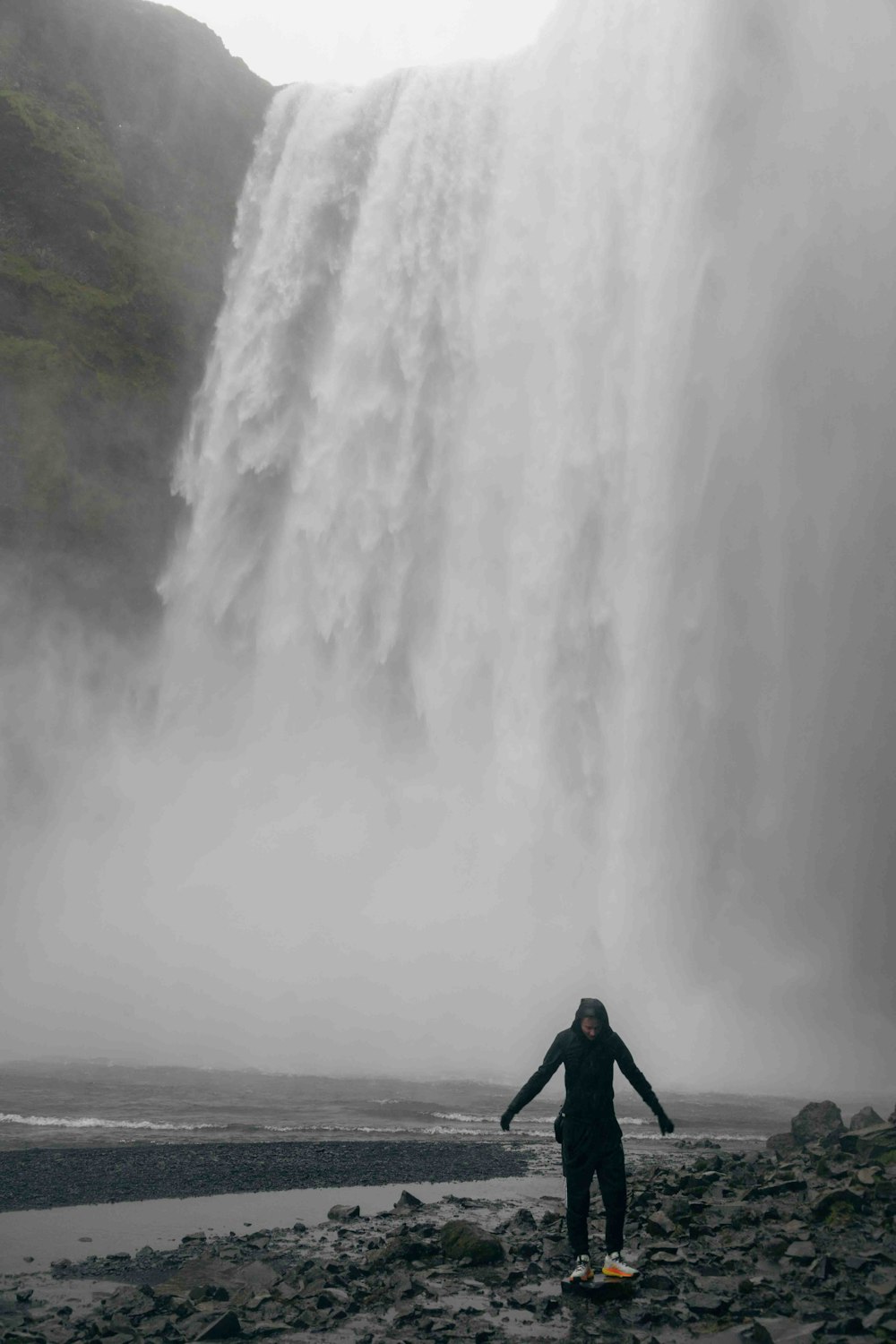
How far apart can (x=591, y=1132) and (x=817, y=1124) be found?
5.33 metres

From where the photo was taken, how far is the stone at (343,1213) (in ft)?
29.3

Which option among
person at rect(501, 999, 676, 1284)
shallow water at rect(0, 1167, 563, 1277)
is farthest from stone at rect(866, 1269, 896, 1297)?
shallow water at rect(0, 1167, 563, 1277)

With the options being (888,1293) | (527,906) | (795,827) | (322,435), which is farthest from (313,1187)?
(322,435)

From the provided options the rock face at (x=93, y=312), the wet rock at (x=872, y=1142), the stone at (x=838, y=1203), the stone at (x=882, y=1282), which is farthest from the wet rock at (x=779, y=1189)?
the rock face at (x=93, y=312)

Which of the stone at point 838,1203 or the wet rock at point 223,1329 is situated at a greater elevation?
the stone at point 838,1203

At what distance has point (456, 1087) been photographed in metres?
17.0

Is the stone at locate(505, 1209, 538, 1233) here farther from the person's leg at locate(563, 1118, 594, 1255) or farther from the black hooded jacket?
the black hooded jacket

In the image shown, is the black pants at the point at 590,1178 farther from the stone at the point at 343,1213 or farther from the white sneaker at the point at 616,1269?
the stone at the point at 343,1213

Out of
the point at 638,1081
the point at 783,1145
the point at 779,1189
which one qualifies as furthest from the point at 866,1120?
the point at 638,1081

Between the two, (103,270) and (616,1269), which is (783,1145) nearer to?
(616,1269)

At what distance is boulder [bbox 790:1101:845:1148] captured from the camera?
11.2 m

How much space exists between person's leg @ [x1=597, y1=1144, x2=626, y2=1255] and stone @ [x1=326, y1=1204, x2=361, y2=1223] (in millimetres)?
2635

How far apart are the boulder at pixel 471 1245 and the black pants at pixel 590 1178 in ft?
2.47

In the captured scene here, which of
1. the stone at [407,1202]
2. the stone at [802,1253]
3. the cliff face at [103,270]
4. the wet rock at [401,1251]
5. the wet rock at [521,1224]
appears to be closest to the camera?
the stone at [802,1253]
